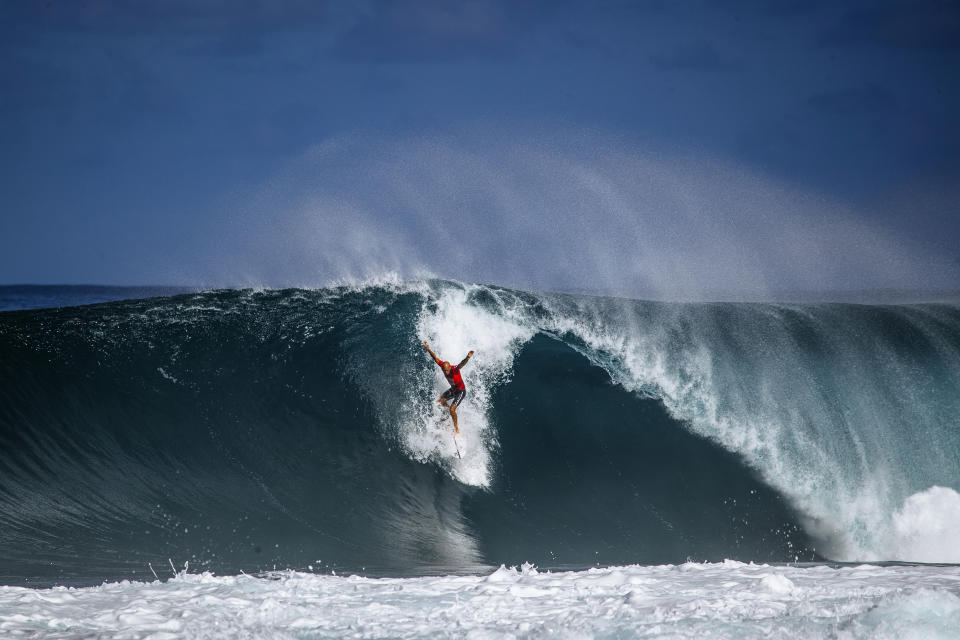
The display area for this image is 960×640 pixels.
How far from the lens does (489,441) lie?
10508mm

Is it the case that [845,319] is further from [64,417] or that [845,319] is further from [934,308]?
[64,417]

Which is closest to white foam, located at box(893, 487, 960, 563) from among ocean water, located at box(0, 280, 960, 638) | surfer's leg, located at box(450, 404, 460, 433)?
ocean water, located at box(0, 280, 960, 638)

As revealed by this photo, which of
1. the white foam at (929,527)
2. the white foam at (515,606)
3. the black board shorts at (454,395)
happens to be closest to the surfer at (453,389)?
the black board shorts at (454,395)

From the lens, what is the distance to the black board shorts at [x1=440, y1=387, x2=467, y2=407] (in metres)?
10.4

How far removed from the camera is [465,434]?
34.2 feet

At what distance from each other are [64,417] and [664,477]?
309 inches

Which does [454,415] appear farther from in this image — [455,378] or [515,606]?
[515,606]

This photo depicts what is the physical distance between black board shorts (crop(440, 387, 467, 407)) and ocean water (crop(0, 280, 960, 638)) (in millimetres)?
314

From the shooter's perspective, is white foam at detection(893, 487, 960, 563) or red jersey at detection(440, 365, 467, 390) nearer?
A: white foam at detection(893, 487, 960, 563)

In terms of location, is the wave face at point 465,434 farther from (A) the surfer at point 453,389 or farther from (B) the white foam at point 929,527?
(A) the surfer at point 453,389

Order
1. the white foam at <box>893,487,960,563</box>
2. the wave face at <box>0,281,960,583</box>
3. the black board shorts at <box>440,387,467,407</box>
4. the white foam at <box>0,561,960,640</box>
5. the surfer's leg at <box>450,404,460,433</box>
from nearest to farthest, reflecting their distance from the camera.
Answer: the white foam at <box>0,561,960,640</box> → the wave face at <box>0,281,960,583</box> → the white foam at <box>893,487,960,563</box> → the surfer's leg at <box>450,404,460,433</box> → the black board shorts at <box>440,387,467,407</box>

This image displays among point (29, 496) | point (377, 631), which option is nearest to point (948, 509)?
point (377, 631)

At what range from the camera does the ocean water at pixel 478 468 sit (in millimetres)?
4383

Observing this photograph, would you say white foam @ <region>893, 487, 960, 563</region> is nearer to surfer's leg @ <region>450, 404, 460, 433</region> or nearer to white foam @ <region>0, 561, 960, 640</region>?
white foam @ <region>0, 561, 960, 640</region>
